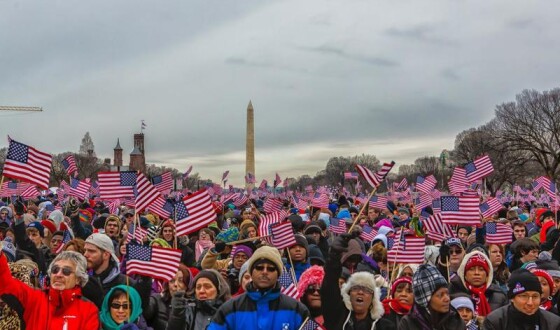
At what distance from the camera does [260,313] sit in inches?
181

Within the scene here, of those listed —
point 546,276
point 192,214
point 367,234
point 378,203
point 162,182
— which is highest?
point 162,182

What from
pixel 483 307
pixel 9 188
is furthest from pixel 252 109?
pixel 483 307

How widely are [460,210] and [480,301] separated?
4034mm

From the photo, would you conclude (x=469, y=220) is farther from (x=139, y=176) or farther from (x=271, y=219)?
(x=139, y=176)

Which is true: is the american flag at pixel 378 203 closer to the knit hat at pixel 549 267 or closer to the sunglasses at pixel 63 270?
the knit hat at pixel 549 267

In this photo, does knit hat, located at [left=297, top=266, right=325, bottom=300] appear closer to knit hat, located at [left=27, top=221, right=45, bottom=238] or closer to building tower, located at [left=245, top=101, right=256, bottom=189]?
knit hat, located at [left=27, top=221, right=45, bottom=238]

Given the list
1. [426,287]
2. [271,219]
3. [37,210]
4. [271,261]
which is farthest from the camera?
[37,210]

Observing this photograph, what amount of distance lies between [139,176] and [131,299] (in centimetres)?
342

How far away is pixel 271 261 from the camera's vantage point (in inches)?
187

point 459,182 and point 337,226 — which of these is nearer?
point 337,226

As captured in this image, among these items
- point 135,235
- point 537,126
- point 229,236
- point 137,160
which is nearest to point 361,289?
point 135,235

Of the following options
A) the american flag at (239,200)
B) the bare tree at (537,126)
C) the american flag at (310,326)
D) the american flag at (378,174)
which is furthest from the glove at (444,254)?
the bare tree at (537,126)

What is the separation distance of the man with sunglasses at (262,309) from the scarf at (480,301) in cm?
223

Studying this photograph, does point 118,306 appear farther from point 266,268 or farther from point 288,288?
point 288,288
